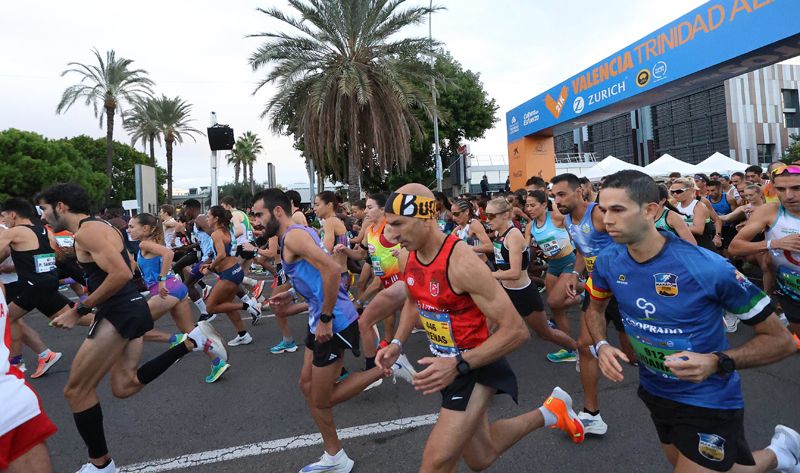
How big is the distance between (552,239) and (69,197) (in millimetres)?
4728

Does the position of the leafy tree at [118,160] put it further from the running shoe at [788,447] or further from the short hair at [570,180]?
the running shoe at [788,447]

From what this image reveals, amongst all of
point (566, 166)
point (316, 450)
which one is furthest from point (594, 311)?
point (566, 166)

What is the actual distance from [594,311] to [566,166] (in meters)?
39.5

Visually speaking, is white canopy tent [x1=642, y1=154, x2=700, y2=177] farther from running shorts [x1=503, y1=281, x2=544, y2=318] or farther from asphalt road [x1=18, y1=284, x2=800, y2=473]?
running shorts [x1=503, y1=281, x2=544, y2=318]

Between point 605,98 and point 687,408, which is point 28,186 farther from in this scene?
point 687,408

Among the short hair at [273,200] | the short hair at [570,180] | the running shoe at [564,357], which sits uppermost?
the short hair at [570,180]

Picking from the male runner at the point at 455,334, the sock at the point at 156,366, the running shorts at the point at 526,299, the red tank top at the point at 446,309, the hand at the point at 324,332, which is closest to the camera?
the male runner at the point at 455,334

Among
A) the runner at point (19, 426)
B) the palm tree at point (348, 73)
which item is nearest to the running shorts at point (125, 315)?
the runner at point (19, 426)

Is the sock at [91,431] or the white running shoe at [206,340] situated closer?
the sock at [91,431]

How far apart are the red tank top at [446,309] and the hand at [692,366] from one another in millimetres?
886

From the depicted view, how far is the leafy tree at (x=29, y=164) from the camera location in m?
33.4

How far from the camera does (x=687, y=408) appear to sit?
2127mm

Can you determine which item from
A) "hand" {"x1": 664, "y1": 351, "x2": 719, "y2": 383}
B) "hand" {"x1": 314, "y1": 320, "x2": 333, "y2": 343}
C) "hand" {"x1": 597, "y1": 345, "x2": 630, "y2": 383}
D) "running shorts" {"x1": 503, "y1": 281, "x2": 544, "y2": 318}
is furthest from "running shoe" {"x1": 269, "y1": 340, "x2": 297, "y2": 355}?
"hand" {"x1": 664, "y1": 351, "x2": 719, "y2": 383}

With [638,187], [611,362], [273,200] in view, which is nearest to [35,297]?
[273,200]
